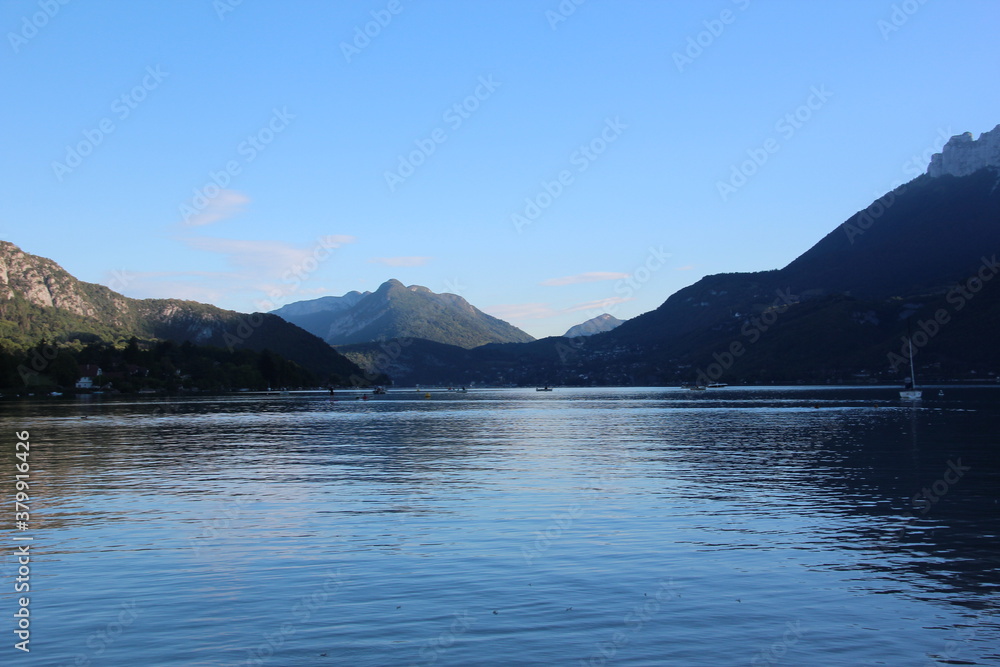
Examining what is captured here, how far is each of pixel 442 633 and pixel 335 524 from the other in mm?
15346

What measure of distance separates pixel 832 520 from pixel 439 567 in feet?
60.7

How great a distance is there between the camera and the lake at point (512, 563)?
16906 mm

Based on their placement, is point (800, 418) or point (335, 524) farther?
point (800, 418)

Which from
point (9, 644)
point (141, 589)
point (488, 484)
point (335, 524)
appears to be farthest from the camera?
point (488, 484)

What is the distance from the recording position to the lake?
55.5 feet

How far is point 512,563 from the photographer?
24562mm

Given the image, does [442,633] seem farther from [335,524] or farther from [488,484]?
[488,484]

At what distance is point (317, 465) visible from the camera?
56.2m

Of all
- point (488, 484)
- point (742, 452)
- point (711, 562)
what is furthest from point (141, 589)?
point (742, 452)

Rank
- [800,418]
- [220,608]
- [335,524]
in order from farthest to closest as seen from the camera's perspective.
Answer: [800,418]
[335,524]
[220,608]

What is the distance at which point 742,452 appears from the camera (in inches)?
2557

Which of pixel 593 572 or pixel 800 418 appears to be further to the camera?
pixel 800 418

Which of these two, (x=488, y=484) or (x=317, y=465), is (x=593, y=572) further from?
(x=317, y=465)

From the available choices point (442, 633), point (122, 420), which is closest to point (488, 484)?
point (442, 633)
